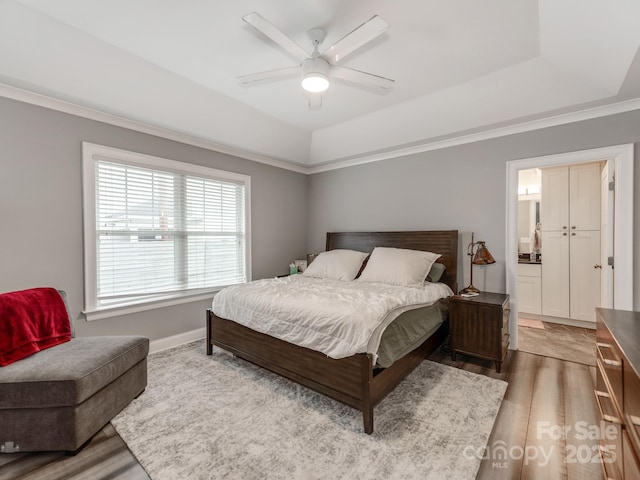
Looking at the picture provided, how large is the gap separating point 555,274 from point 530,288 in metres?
0.37

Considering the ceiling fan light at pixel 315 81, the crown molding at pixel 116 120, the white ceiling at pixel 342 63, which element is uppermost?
the white ceiling at pixel 342 63

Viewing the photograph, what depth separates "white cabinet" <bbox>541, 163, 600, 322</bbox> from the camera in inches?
150

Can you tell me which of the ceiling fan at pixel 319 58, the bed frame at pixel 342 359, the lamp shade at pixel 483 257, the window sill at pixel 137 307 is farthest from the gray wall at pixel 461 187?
the window sill at pixel 137 307

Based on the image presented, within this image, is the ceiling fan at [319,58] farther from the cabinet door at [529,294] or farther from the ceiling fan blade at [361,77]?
the cabinet door at [529,294]

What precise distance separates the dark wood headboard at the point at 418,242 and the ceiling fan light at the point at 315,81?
232 centimetres

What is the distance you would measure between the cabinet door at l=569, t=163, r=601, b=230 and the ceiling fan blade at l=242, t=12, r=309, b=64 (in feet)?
13.2

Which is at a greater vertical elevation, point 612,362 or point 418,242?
point 418,242

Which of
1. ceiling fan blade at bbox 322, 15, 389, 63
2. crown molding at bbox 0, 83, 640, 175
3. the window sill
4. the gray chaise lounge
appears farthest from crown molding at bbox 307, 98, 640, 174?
the gray chaise lounge

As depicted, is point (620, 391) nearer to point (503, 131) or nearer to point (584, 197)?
point (503, 131)

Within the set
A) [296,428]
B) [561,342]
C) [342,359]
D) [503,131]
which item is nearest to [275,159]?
[503,131]

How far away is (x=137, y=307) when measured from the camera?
304 cm

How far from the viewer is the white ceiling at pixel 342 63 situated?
187cm

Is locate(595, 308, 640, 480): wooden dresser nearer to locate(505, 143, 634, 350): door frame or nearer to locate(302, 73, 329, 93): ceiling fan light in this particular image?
locate(505, 143, 634, 350): door frame

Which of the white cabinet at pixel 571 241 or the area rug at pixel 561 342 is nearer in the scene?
the area rug at pixel 561 342
